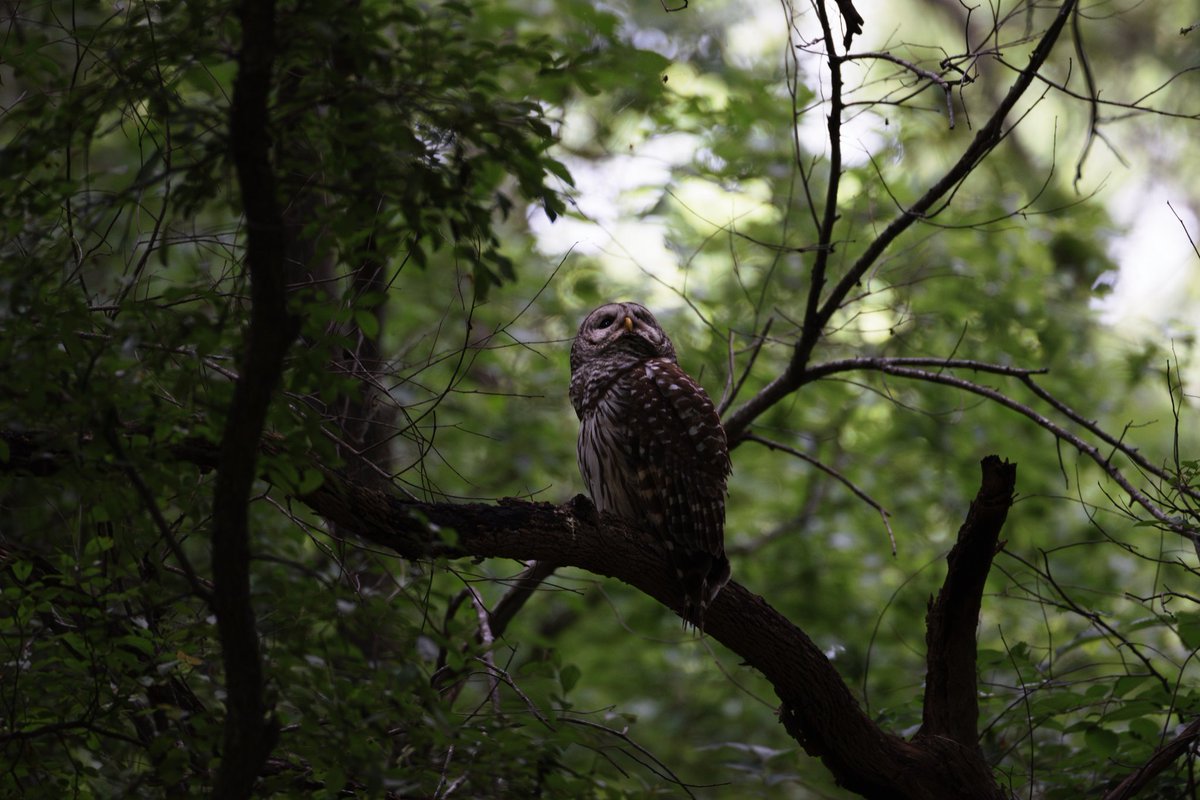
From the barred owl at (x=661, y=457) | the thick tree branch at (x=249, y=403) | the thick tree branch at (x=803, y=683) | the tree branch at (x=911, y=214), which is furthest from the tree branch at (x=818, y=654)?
the thick tree branch at (x=249, y=403)

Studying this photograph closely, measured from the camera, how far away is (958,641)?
3.86 metres

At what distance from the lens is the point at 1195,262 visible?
12.4m

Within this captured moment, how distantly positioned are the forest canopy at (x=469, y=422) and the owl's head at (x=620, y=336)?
1.79ft

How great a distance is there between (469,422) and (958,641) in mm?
4014

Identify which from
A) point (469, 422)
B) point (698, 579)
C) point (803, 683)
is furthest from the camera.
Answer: point (469, 422)

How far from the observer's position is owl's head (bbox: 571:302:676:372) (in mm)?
5250

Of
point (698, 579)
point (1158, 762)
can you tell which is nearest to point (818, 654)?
point (698, 579)

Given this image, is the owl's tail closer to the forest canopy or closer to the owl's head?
the forest canopy

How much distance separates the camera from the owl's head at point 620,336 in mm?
Answer: 5250

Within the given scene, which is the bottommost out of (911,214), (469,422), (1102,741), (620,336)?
(1102,741)

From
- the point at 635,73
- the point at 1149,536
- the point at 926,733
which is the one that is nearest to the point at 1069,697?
the point at 926,733

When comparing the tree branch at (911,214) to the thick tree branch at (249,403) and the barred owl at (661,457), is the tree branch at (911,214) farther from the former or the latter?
the thick tree branch at (249,403)

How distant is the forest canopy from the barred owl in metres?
0.28

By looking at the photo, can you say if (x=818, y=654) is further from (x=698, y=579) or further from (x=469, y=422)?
(x=469, y=422)
